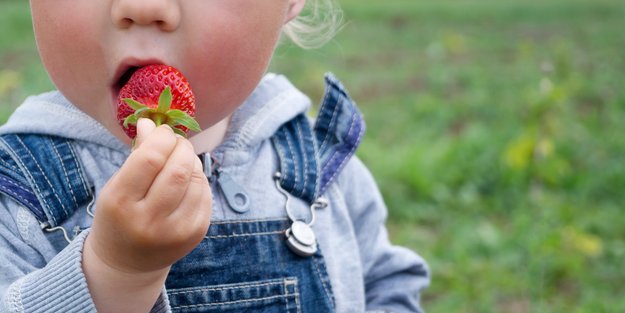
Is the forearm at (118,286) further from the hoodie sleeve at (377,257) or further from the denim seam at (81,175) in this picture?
the hoodie sleeve at (377,257)

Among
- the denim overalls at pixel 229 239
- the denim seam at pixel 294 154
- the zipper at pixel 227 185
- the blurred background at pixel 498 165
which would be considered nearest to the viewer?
the denim overalls at pixel 229 239

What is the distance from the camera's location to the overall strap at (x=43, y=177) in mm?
1262

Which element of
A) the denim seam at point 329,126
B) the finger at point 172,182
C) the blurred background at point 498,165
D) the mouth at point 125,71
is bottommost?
the blurred background at point 498,165

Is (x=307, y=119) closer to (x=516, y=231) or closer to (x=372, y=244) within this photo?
(x=372, y=244)

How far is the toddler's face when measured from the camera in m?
1.14

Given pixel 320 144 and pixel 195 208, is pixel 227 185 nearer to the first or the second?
pixel 320 144

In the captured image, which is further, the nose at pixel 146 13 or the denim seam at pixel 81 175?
Answer: the denim seam at pixel 81 175

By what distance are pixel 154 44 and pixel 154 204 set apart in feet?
0.88

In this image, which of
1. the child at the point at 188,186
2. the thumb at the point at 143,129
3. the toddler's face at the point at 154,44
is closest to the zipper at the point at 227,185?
the child at the point at 188,186

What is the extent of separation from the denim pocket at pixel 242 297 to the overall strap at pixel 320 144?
0.17 meters

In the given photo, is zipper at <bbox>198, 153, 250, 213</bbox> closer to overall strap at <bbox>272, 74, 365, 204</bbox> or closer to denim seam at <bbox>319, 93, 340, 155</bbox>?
overall strap at <bbox>272, 74, 365, 204</bbox>

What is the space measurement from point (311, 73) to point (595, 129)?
7.51 feet

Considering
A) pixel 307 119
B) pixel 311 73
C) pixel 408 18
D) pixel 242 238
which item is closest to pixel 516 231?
pixel 307 119

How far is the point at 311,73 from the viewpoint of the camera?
20.7 feet
